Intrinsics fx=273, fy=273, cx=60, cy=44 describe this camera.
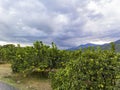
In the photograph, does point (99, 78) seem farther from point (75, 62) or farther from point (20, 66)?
point (20, 66)

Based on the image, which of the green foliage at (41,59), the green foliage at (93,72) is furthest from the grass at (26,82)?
the green foliage at (93,72)

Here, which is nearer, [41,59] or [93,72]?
[93,72]

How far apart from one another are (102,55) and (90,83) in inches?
68.8

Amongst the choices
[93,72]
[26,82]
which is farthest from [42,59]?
[93,72]

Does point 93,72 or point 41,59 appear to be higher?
point 41,59

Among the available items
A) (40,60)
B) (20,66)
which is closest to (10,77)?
(20,66)

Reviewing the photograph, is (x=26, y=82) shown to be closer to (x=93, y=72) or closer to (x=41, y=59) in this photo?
(x=41, y=59)

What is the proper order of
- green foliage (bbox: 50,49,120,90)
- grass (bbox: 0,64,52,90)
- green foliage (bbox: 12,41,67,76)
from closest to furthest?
green foliage (bbox: 50,49,120,90) → grass (bbox: 0,64,52,90) → green foliage (bbox: 12,41,67,76)

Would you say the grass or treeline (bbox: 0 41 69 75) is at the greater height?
treeline (bbox: 0 41 69 75)

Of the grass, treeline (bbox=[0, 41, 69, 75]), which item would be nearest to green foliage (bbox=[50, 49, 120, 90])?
the grass

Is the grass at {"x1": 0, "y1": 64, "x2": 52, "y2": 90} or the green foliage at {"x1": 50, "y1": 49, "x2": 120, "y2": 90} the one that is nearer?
the green foliage at {"x1": 50, "y1": 49, "x2": 120, "y2": 90}

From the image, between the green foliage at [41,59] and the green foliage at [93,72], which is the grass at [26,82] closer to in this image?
the green foliage at [41,59]

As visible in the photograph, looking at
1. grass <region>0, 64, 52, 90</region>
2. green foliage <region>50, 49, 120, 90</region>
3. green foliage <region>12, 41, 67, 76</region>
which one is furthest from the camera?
green foliage <region>12, 41, 67, 76</region>

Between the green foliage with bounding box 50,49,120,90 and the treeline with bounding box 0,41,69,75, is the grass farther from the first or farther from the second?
the green foliage with bounding box 50,49,120,90
